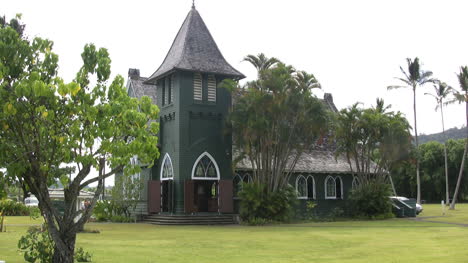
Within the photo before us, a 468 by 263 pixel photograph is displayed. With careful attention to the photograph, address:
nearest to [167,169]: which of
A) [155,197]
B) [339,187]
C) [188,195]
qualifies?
[155,197]

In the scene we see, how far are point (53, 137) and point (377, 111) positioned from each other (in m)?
28.3

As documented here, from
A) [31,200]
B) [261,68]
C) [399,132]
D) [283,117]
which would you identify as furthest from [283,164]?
[31,200]

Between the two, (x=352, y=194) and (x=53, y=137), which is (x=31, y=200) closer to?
(x=352, y=194)

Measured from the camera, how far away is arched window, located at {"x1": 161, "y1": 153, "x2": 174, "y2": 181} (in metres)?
31.8

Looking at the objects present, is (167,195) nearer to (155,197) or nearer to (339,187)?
(155,197)

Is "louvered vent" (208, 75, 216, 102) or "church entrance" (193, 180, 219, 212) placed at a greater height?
"louvered vent" (208, 75, 216, 102)

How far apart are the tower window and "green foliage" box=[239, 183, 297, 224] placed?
6057 mm

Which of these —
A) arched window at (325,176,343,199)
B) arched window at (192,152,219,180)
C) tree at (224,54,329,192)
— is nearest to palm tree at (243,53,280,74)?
tree at (224,54,329,192)

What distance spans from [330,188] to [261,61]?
11032 millimetres

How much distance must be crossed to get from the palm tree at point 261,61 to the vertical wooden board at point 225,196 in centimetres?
691

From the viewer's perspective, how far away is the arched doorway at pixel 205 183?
103 ft

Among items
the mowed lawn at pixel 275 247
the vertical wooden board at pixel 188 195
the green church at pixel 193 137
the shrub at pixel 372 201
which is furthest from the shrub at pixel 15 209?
the shrub at pixel 372 201

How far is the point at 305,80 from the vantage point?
30.0 m

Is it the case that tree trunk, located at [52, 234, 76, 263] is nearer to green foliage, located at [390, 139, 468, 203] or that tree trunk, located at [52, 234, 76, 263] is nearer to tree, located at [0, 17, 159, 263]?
tree, located at [0, 17, 159, 263]
